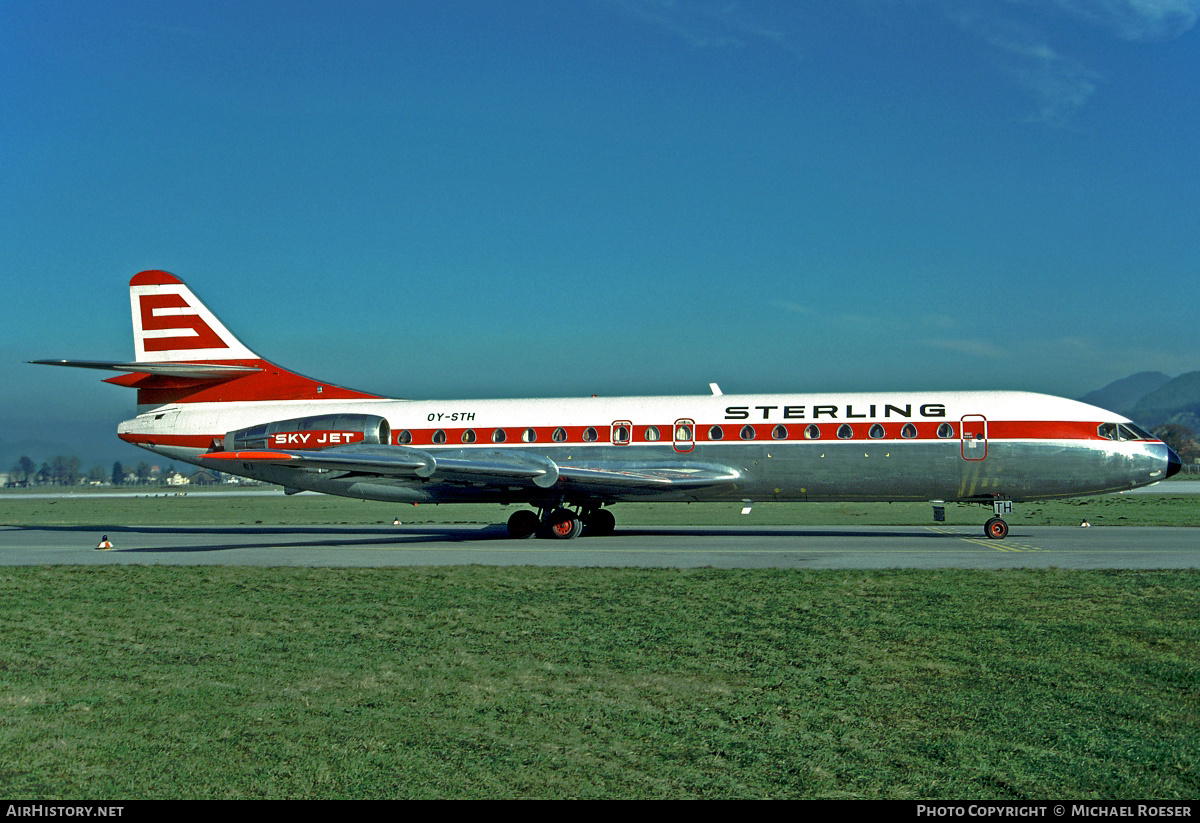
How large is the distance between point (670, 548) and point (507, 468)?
5574 mm

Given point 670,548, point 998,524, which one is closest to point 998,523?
point 998,524

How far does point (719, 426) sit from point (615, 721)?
2108 cm

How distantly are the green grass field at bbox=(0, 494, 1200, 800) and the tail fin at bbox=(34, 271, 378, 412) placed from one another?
16950mm

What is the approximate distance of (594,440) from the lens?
29531 mm

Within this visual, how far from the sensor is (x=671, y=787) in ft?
20.8

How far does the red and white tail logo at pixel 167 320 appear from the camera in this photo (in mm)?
32062

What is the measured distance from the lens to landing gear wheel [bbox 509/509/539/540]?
29.5m

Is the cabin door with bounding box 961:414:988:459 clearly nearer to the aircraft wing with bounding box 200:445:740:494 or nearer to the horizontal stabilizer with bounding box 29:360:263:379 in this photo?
the aircraft wing with bounding box 200:445:740:494

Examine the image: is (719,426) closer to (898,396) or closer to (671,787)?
(898,396)

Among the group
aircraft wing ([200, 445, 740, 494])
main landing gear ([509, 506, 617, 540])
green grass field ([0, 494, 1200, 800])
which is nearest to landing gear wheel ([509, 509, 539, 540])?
main landing gear ([509, 506, 617, 540])

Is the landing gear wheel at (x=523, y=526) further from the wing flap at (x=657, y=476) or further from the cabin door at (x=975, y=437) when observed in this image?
the cabin door at (x=975, y=437)

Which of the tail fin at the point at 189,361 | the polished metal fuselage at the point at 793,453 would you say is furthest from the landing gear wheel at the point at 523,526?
the tail fin at the point at 189,361

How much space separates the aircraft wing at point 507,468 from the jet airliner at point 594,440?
6 centimetres

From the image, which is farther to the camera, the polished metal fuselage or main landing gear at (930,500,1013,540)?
main landing gear at (930,500,1013,540)
